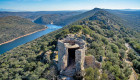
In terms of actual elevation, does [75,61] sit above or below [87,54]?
above

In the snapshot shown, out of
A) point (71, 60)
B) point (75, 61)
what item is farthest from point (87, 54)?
point (75, 61)

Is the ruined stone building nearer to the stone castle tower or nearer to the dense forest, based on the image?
the stone castle tower

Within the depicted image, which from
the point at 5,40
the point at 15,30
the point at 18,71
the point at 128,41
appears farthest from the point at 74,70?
the point at 15,30

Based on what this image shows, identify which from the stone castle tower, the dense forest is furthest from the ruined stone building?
→ the dense forest

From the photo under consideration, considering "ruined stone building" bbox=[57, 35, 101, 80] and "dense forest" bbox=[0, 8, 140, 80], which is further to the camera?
"dense forest" bbox=[0, 8, 140, 80]

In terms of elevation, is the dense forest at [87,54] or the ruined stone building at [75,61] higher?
the ruined stone building at [75,61]

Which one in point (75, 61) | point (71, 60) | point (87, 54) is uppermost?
point (75, 61)

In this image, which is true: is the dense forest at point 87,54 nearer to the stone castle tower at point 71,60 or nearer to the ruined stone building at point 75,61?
the ruined stone building at point 75,61

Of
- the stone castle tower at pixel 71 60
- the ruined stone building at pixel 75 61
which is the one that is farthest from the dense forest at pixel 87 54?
the stone castle tower at pixel 71 60

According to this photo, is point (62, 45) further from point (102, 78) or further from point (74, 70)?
point (102, 78)

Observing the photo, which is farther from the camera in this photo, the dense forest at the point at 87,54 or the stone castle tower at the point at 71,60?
A: the dense forest at the point at 87,54

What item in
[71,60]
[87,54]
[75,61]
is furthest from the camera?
[87,54]

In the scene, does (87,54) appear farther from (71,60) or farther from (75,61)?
(75,61)

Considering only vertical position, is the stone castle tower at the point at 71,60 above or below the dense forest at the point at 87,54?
above
